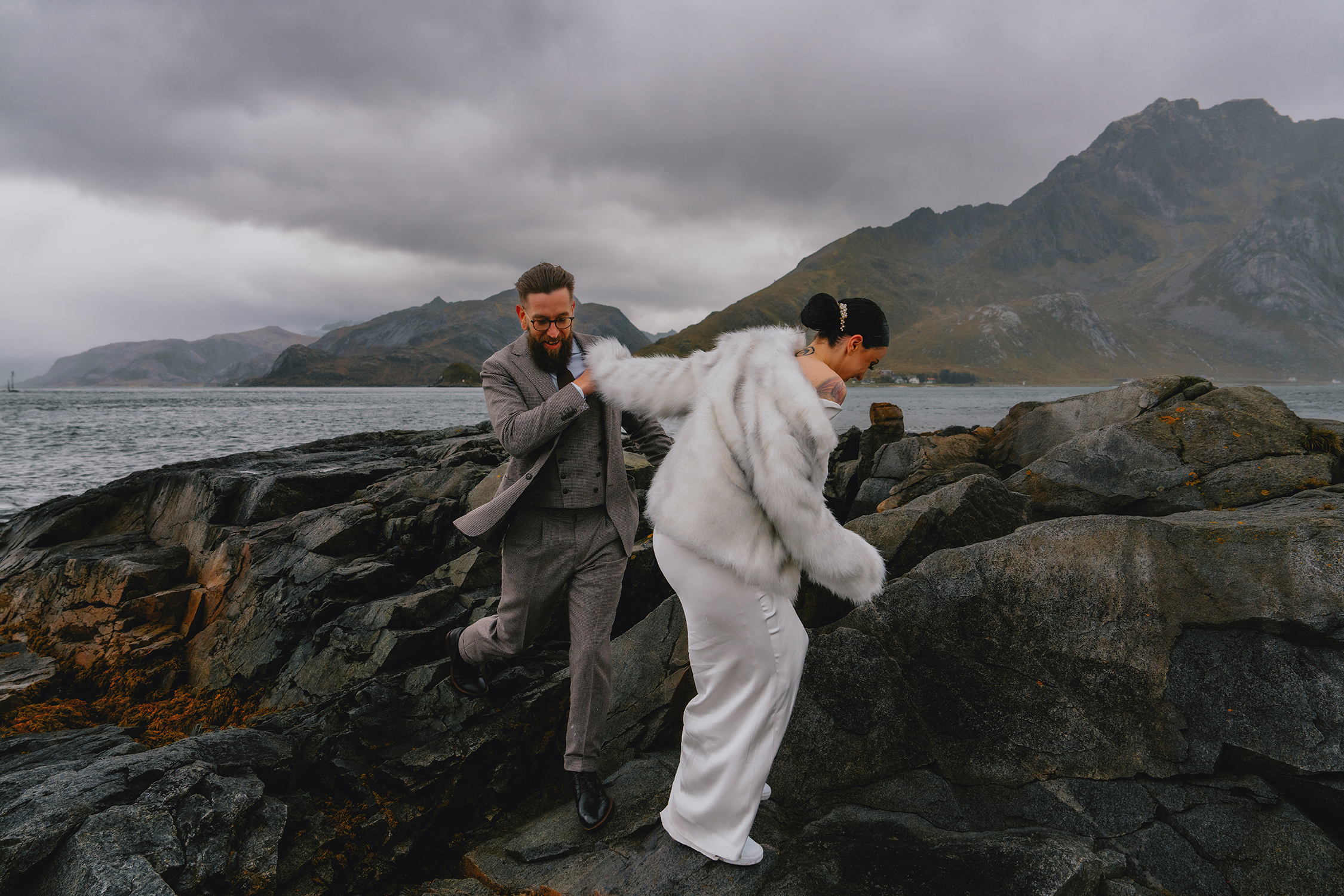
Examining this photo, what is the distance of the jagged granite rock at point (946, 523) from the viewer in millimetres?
6324

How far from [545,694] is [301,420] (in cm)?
6268

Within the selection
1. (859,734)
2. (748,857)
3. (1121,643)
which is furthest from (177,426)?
(1121,643)

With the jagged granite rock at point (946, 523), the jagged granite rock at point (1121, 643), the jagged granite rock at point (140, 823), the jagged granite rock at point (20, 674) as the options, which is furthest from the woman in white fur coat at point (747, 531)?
the jagged granite rock at point (20, 674)

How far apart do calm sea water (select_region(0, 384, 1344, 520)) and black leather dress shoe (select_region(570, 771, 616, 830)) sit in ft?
66.3

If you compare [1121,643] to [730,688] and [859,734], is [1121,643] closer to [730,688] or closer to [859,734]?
Answer: [859,734]

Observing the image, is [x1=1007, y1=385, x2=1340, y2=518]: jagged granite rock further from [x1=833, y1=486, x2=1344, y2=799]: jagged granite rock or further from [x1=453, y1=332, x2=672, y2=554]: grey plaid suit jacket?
[x1=453, y1=332, x2=672, y2=554]: grey plaid suit jacket

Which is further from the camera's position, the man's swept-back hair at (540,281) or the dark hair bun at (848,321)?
the man's swept-back hair at (540,281)

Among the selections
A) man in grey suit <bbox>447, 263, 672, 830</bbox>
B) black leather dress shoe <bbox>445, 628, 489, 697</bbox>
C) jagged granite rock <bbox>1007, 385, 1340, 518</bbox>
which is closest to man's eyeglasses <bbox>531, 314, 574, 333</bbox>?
man in grey suit <bbox>447, 263, 672, 830</bbox>

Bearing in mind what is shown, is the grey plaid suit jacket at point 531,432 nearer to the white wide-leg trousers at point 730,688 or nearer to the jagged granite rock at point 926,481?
the white wide-leg trousers at point 730,688

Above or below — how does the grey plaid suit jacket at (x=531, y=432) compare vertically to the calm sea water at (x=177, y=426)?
above

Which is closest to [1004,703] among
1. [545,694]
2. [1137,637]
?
[1137,637]

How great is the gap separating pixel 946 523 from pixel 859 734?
2668mm

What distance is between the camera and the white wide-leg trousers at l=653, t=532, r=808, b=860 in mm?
3412

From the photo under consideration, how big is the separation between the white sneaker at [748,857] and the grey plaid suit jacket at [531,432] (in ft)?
6.31
